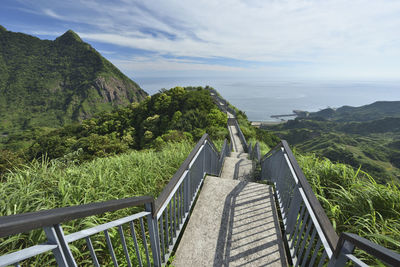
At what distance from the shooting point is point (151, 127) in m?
26.8

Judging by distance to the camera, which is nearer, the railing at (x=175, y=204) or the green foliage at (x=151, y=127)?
the railing at (x=175, y=204)

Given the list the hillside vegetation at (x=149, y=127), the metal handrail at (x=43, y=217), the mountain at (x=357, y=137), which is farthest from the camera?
the mountain at (x=357, y=137)

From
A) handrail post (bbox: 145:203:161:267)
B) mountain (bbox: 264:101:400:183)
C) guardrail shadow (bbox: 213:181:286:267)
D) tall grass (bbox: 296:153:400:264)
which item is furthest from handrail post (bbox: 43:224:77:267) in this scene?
mountain (bbox: 264:101:400:183)

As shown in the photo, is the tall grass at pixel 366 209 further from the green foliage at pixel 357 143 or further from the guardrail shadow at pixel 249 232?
the green foliage at pixel 357 143

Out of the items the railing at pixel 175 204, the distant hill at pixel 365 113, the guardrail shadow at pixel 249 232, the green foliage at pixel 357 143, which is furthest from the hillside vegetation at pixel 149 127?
the distant hill at pixel 365 113

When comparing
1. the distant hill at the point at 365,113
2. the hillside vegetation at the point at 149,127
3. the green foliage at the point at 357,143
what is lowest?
the green foliage at the point at 357,143

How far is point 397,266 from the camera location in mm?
937

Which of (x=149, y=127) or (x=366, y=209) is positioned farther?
(x=149, y=127)

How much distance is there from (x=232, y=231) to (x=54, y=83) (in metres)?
183

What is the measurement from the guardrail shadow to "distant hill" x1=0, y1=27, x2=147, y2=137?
440 ft

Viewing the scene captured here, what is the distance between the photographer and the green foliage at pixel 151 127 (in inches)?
563

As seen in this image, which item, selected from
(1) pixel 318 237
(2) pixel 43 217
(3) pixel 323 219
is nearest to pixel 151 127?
(1) pixel 318 237

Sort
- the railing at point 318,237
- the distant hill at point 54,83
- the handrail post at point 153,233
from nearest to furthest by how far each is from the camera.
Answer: the railing at point 318,237
the handrail post at point 153,233
the distant hill at point 54,83

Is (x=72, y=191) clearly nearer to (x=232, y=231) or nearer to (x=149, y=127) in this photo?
(x=232, y=231)
